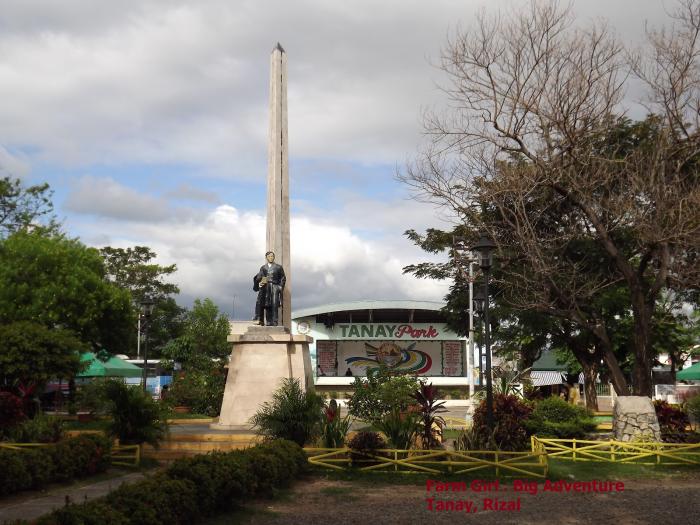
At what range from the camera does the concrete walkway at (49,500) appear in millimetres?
9414

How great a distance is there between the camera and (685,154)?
1895cm

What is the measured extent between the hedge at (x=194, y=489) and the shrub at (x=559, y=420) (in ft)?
27.2

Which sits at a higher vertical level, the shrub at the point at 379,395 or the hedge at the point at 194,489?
the shrub at the point at 379,395

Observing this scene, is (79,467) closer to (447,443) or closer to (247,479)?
(247,479)

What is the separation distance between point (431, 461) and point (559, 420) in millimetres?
6930

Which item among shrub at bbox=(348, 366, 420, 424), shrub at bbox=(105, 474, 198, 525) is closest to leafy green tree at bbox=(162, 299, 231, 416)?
shrub at bbox=(348, 366, 420, 424)

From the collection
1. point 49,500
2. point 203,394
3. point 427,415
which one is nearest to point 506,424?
point 427,415

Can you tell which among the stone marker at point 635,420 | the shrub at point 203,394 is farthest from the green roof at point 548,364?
the stone marker at point 635,420

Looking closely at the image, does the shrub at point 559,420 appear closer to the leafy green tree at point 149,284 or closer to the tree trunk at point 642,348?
the tree trunk at point 642,348

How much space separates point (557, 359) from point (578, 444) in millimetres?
35423

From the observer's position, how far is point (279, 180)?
20469 millimetres

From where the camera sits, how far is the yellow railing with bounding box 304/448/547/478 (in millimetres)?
12734

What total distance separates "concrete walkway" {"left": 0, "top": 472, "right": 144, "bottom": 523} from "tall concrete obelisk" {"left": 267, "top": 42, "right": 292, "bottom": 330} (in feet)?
28.9

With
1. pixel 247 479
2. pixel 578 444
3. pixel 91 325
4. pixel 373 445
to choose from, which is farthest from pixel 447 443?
pixel 91 325
